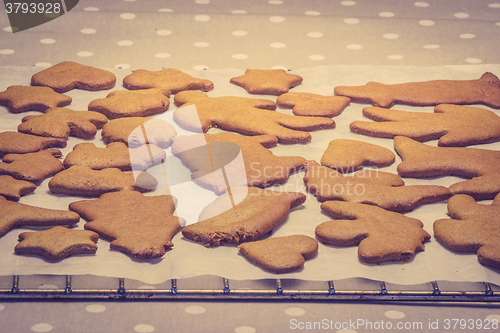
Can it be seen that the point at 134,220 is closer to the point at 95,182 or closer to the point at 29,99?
the point at 95,182

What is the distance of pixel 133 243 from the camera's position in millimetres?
1528

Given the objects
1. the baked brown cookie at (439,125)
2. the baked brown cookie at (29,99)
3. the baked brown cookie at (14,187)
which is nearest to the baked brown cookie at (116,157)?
the baked brown cookie at (14,187)

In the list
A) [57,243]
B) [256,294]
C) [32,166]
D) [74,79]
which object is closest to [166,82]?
[74,79]

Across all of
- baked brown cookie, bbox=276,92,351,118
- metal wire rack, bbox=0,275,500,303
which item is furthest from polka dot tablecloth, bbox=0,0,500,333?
metal wire rack, bbox=0,275,500,303

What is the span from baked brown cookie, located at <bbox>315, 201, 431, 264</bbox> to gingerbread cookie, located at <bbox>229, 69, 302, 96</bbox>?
914 mm

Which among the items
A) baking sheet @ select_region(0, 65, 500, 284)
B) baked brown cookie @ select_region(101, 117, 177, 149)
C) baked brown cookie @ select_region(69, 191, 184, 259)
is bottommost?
baking sheet @ select_region(0, 65, 500, 284)

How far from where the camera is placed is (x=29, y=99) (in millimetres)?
2268

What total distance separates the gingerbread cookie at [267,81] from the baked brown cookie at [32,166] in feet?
3.19

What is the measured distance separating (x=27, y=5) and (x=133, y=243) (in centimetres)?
253

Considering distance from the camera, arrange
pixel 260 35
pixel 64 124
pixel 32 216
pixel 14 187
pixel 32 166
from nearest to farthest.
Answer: pixel 32 216
pixel 14 187
pixel 32 166
pixel 64 124
pixel 260 35

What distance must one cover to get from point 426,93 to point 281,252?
1301 millimetres

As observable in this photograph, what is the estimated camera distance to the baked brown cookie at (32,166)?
1.82m

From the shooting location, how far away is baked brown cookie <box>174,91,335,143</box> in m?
2.12

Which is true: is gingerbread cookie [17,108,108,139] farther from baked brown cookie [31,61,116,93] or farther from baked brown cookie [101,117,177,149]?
baked brown cookie [31,61,116,93]
